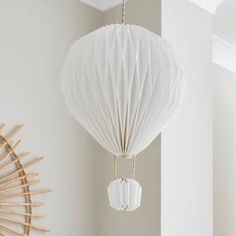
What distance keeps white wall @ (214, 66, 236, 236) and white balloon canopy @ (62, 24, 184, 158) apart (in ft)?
7.38

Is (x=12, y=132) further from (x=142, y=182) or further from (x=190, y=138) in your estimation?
(x=190, y=138)

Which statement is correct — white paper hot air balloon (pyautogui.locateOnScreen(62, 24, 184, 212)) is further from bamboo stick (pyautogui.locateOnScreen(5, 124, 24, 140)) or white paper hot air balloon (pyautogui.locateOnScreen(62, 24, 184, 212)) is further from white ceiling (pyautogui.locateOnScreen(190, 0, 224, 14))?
white ceiling (pyautogui.locateOnScreen(190, 0, 224, 14))

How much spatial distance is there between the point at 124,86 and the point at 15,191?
3.95 ft

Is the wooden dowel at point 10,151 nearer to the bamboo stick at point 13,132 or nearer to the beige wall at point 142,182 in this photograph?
the bamboo stick at point 13,132

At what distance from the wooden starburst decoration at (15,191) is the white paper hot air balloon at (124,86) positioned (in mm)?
1001

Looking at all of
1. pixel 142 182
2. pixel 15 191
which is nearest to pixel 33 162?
pixel 15 191

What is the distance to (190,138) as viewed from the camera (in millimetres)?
2506

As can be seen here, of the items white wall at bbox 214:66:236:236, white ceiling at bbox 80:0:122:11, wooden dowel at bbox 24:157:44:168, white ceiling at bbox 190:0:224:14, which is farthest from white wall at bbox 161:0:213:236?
white wall at bbox 214:66:236:236

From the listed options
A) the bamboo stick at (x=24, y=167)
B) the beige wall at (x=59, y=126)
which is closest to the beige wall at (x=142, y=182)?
the beige wall at (x=59, y=126)

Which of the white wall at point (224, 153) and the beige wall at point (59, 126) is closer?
the beige wall at point (59, 126)

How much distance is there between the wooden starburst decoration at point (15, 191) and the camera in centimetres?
215

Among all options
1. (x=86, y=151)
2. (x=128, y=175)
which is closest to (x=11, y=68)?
(x=86, y=151)

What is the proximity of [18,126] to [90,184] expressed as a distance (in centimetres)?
54

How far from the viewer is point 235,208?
3.57 m
